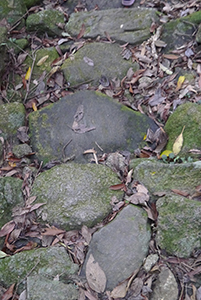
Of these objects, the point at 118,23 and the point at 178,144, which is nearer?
the point at 178,144

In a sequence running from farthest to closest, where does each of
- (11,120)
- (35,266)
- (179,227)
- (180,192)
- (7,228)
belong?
(11,120)
(7,228)
(180,192)
(35,266)
(179,227)

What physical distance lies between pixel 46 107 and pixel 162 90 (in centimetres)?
147

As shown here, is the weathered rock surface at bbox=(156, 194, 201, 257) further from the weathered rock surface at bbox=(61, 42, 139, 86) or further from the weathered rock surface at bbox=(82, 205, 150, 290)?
the weathered rock surface at bbox=(61, 42, 139, 86)

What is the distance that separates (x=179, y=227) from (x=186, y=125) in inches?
45.2

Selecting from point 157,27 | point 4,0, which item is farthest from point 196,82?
point 4,0

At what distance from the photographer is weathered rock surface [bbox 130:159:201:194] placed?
256cm

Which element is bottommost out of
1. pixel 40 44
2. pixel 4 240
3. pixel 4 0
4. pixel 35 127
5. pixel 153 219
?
pixel 153 219

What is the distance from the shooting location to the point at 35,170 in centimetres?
308

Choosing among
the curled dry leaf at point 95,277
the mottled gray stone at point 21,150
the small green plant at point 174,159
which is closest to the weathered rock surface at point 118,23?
the small green plant at point 174,159

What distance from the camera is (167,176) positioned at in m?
2.67

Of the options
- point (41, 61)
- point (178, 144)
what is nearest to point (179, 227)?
point (178, 144)

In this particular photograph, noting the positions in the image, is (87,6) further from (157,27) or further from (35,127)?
(35,127)

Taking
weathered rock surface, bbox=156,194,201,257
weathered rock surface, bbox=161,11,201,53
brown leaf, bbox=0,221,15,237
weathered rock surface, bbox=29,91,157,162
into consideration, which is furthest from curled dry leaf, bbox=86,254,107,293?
weathered rock surface, bbox=161,11,201,53

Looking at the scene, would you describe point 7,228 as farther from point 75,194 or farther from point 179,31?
point 179,31
